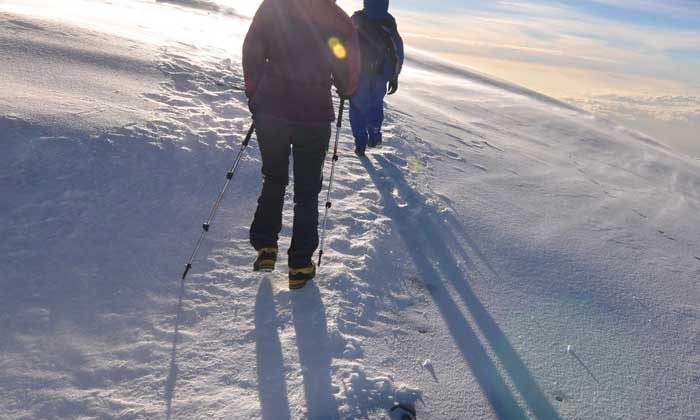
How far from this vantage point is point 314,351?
2852mm

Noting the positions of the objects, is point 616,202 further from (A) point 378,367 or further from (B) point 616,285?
(A) point 378,367

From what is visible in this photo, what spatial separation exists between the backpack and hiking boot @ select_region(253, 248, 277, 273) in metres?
3.51

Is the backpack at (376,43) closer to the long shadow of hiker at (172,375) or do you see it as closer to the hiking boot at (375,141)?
the hiking boot at (375,141)

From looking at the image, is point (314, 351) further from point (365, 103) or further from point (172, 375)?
point (365, 103)

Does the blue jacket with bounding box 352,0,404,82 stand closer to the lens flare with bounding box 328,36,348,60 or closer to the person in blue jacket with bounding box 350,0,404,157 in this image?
the person in blue jacket with bounding box 350,0,404,157

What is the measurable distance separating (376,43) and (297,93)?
10.7ft

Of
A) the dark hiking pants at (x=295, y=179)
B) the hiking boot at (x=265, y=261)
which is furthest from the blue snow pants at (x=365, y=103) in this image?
the hiking boot at (x=265, y=261)

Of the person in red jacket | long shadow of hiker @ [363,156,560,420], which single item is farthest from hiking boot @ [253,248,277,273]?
long shadow of hiker @ [363,156,560,420]

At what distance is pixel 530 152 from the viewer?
8.72 metres

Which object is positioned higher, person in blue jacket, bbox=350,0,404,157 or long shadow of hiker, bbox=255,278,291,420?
person in blue jacket, bbox=350,0,404,157

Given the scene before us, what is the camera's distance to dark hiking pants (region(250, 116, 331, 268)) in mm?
3291

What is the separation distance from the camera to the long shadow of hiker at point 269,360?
2423 mm

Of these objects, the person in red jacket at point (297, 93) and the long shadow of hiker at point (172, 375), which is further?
the person in red jacket at point (297, 93)

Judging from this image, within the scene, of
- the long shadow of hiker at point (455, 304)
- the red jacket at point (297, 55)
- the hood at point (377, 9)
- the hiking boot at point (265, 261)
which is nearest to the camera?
the long shadow of hiker at point (455, 304)
